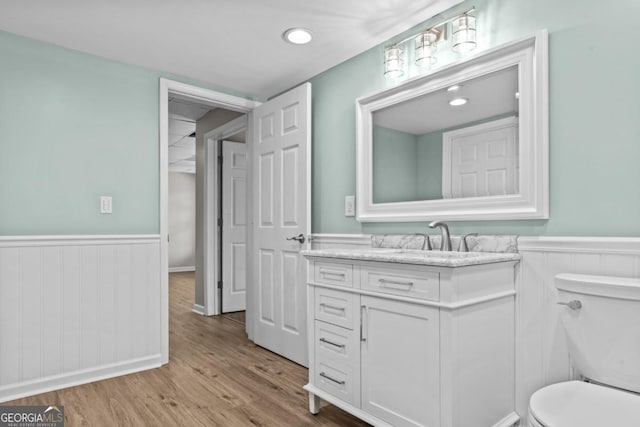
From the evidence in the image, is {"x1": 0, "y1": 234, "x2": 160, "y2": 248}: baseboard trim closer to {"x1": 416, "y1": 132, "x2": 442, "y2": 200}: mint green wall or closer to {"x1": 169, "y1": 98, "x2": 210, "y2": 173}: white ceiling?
{"x1": 169, "y1": 98, "x2": 210, "y2": 173}: white ceiling

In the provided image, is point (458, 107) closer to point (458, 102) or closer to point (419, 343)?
point (458, 102)

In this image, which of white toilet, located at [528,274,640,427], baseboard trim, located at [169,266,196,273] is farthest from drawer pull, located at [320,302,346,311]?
baseboard trim, located at [169,266,196,273]

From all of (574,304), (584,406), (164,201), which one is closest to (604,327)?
(574,304)

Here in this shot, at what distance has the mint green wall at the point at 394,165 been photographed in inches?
88.1

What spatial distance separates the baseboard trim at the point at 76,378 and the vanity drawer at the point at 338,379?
4.46ft

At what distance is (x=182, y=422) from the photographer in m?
1.98

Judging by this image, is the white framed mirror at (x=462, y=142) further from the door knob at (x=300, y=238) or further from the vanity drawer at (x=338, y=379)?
the vanity drawer at (x=338, y=379)

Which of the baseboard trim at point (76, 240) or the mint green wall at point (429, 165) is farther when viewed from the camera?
the baseboard trim at point (76, 240)

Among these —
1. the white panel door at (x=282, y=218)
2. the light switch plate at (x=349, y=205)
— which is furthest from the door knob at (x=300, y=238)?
the light switch plate at (x=349, y=205)

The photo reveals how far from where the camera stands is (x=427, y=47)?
2.09m

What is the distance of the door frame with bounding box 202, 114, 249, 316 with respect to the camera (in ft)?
14.1

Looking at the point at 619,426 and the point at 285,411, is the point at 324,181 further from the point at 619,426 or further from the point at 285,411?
the point at 619,426

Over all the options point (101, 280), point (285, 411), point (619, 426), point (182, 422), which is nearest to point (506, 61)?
point (619, 426)

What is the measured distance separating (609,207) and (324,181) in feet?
5.66
